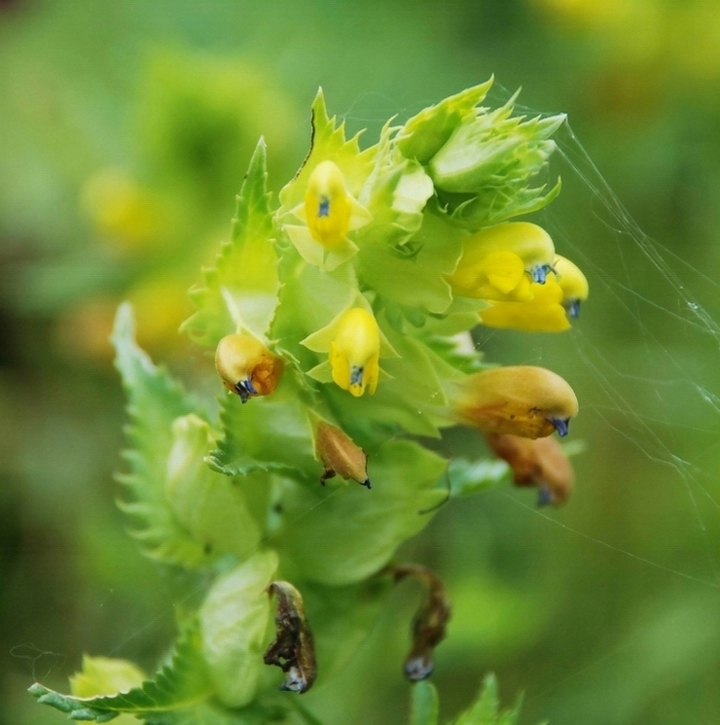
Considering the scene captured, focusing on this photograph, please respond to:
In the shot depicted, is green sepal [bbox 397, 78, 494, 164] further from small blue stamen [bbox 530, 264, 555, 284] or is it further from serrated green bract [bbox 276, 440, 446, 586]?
serrated green bract [bbox 276, 440, 446, 586]

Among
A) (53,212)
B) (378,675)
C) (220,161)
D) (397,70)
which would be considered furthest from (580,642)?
(53,212)

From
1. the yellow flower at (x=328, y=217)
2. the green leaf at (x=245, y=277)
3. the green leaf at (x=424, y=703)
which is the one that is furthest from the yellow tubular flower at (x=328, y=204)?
the green leaf at (x=424, y=703)

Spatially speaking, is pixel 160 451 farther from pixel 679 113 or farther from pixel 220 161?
pixel 679 113

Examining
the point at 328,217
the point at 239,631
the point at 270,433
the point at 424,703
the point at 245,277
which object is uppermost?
the point at 328,217

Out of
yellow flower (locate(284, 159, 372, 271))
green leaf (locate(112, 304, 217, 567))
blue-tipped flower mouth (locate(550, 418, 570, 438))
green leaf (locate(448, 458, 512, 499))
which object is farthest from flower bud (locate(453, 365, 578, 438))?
green leaf (locate(112, 304, 217, 567))

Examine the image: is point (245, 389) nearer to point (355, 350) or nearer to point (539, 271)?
point (355, 350)

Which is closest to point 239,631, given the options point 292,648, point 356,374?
point 292,648
